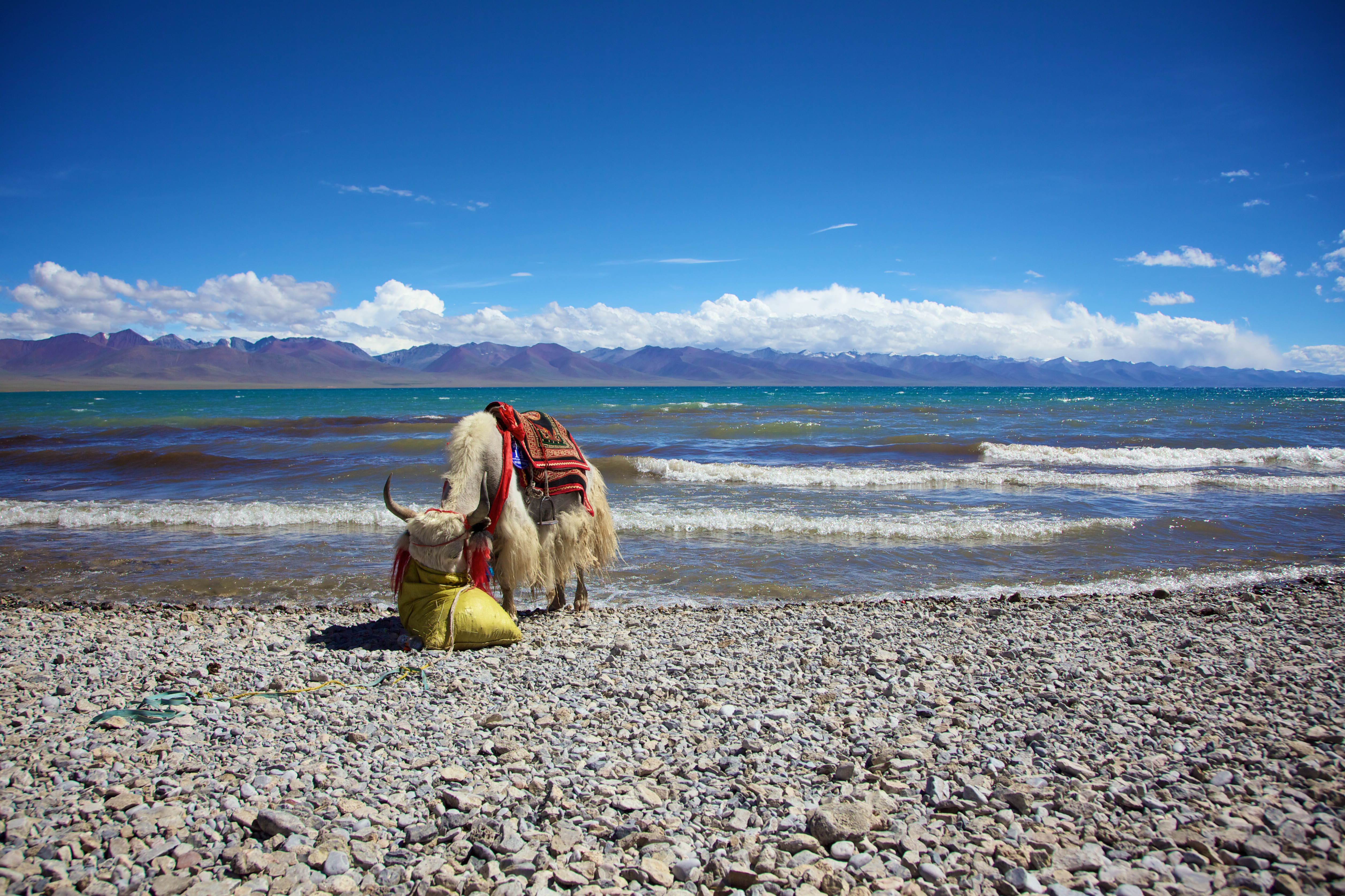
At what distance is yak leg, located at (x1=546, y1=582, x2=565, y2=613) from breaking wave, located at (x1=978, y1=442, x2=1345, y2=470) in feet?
43.2

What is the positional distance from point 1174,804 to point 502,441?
3.72 metres

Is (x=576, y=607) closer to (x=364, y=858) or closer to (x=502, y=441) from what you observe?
(x=502, y=441)

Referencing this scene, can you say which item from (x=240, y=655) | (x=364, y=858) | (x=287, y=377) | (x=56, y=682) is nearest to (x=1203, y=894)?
(x=364, y=858)

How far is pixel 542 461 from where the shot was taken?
4.62 m

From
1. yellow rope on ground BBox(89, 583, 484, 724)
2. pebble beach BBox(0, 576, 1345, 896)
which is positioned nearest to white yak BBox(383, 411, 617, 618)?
yellow rope on ground BBox(89, 583, 484, 724)

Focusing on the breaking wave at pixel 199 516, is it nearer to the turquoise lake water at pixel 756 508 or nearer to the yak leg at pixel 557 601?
the turquoise lake water at pixel 756 508

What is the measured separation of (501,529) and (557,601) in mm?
1059

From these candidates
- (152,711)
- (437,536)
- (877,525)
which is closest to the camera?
(152,711)

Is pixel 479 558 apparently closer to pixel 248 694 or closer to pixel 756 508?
pixel 248 694

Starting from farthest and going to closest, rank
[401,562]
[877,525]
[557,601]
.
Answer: [877,525], [557,601], [401,562]

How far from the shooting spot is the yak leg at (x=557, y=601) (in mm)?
5125

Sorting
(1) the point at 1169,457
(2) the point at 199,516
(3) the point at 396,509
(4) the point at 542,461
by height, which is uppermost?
(4) the point at 542,461

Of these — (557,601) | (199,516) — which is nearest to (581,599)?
(557,601)

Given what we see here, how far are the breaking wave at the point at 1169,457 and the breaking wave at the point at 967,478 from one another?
1.83 m
